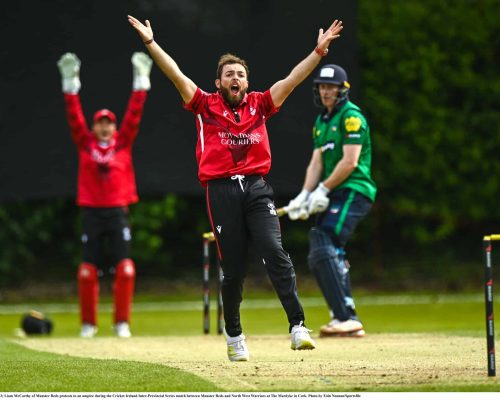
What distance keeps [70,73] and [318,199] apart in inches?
148

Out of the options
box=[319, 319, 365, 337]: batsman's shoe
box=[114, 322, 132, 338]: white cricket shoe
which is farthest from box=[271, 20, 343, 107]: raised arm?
box=[114, 322, 132, 338]: white cricket shoe

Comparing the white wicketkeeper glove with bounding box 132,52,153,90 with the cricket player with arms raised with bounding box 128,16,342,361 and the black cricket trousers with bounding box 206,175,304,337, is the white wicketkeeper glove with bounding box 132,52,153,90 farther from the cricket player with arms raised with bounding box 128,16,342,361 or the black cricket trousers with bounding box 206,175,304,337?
the black cricket trousers with bounding box 206,175,304,337

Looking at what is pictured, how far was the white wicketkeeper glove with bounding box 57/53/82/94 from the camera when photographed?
11977 millimetres

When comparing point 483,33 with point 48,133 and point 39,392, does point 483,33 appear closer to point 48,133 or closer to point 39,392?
point 48,133

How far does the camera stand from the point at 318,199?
962 centimetres

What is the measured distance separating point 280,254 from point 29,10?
694cm

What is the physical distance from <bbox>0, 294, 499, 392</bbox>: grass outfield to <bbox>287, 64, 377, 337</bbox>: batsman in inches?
15.1

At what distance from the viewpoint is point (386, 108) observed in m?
16.1

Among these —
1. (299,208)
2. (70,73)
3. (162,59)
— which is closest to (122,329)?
(299,208)

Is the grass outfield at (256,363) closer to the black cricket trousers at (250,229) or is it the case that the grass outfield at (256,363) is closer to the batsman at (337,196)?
the batsman at (337,196)

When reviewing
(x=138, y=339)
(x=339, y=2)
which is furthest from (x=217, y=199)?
(x=339, y=2)

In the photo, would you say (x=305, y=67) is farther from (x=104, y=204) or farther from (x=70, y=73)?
(x=70, y=73)

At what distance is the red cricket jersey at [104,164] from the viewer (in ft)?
37.3

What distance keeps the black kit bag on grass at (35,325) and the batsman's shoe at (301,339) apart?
4.92 m
